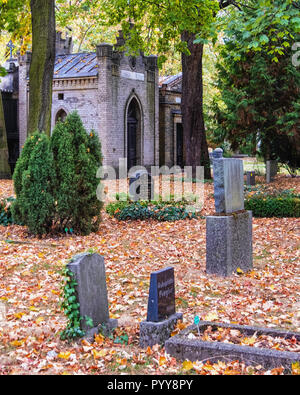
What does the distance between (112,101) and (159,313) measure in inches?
773

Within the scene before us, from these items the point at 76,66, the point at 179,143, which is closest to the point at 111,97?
the point at 76,66

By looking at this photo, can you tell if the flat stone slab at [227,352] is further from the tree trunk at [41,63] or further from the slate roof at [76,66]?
the slate roof at [76,66]

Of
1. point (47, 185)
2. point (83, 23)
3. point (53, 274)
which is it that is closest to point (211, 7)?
point (47, 185)

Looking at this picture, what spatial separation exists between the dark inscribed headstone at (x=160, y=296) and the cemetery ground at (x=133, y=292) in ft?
1.21

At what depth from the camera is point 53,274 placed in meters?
8.09

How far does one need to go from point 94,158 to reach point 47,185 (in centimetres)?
125

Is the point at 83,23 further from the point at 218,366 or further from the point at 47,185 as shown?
the point at 218,366

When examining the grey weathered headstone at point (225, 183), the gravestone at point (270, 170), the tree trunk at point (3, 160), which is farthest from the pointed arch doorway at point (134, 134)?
the grey weathered headstone at point (225, 183)

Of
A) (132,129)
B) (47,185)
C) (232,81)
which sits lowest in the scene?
(47,185)

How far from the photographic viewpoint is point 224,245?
815cm

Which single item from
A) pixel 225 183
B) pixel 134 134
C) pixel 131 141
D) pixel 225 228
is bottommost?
pixel 225 228

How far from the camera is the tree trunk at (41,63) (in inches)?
518

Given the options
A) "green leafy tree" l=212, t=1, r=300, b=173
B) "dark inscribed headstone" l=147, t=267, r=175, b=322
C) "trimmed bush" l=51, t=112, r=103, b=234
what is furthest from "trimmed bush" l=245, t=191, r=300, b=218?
"dark inscribed headstone" l=147, t=267, r=175, b=322

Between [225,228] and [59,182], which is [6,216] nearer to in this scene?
[59,182]
